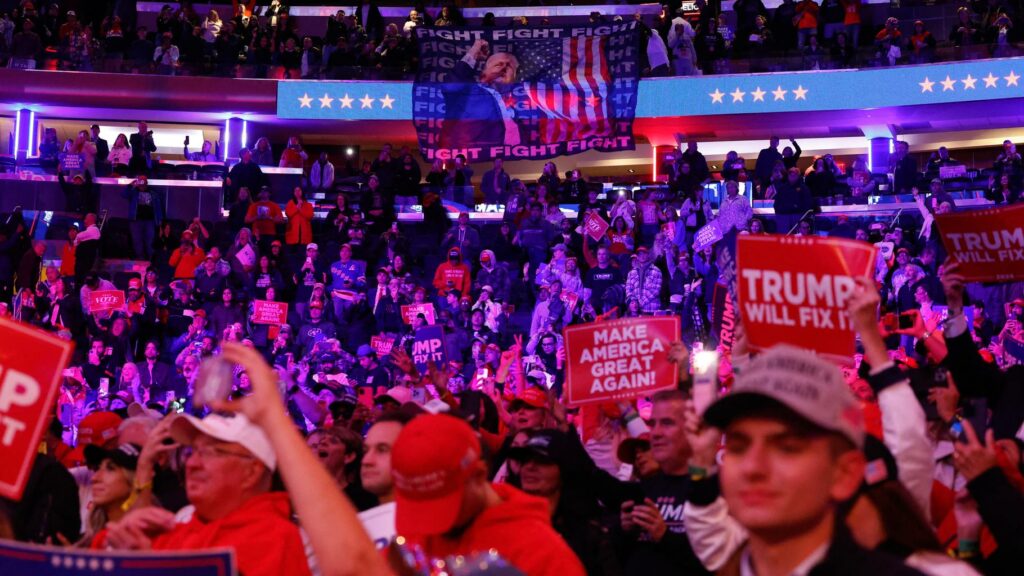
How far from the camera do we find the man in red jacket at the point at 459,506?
133 inches

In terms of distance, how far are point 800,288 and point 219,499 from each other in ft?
7.66

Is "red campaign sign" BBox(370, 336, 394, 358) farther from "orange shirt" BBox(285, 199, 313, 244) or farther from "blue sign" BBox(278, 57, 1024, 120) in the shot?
"blue sign" BBox(278, 57, 1024, 120)

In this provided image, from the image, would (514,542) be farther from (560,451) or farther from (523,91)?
Answer: (523,91)

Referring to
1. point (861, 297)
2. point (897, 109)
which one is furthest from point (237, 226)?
point (861, 297)

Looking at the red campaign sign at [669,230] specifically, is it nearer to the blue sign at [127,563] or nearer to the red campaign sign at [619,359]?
the red campaign sign at [619,359]

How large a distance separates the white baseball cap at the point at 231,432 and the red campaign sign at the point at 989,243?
356 cm

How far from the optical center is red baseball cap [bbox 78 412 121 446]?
656 cm

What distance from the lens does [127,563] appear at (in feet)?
10.4

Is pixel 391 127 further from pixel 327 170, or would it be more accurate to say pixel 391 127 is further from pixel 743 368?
pixel 743 368

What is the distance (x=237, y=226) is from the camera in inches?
796

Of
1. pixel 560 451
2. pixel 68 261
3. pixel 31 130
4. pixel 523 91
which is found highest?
pixel 523 91

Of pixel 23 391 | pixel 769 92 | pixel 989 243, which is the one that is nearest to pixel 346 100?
pixel 769 92

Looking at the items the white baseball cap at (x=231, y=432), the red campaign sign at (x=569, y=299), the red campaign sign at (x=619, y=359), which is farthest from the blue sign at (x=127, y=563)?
the red campaign sign at (x=569, y=299)

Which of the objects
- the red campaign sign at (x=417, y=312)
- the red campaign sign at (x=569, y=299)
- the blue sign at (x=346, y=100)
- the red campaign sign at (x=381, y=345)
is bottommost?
the red campaign sign at (x=381, y=345)
